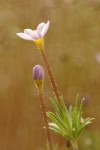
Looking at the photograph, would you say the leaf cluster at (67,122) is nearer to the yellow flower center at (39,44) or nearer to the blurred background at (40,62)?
the yellow flower center at (39,44)

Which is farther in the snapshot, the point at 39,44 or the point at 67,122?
the point at 39,44

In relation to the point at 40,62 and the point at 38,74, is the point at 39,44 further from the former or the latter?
the point at 40,62

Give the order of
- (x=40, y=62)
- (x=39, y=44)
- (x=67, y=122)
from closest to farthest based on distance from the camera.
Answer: (x=67, y=122) < (x=39, y=44) < (x=40, y=62)

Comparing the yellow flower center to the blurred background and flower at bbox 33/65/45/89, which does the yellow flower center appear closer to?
flower at bbox 33/65/45/89

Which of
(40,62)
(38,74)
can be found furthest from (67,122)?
(40,62)

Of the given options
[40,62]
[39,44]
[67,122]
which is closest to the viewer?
[67,122]

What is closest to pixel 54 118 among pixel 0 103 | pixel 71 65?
pixel 71 65

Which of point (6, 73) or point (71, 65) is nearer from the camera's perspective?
point (71, 65)

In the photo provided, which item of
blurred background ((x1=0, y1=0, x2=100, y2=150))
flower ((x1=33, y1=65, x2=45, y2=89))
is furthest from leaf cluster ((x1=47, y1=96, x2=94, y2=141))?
blurred background ((x1=0, y1=0, x2=100, y2=150))

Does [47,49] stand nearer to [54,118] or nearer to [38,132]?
[38,132]
